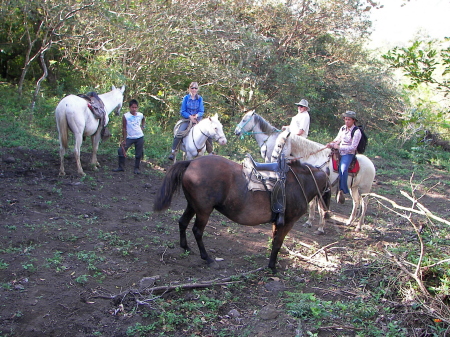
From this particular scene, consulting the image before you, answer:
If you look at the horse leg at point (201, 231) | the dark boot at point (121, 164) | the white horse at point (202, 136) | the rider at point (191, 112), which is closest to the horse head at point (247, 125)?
the white horse at point (202, 136)

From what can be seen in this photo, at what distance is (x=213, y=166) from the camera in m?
5.19

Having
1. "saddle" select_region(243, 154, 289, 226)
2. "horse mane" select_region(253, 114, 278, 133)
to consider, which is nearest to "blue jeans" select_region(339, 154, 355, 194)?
"horse mane" select_region(253, 114, 278, 133)

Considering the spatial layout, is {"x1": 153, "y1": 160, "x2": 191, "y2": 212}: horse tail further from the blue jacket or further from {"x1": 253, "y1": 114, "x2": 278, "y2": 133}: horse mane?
the blue jacket

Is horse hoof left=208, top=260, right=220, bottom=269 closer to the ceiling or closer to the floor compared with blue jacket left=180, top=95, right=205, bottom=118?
closer to the floor

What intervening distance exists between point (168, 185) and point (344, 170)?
3.78m

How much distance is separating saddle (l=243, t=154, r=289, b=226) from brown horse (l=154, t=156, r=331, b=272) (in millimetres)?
74

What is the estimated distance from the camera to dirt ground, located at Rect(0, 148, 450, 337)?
3830 millimetres

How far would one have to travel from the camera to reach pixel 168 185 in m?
5.16

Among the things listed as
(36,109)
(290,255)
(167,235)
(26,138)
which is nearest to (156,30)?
(36,109)

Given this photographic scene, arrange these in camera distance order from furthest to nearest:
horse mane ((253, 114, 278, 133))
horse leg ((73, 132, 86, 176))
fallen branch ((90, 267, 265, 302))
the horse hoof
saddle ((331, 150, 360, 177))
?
1. horse mane ((253, 114, 278, 133))
2. horse leg ((73, 132, 86, 176))
3. saddle ((331, 150, 360, 177))
4. the horse hoof
5. fallen branch ((90, 267, 265, 302))

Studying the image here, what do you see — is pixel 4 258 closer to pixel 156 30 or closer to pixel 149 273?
pixel 149 273

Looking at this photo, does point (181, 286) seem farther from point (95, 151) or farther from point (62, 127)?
point (95, 151)

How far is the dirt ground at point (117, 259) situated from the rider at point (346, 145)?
1098 millimetres

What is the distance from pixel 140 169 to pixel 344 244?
216 inches
